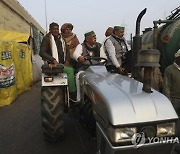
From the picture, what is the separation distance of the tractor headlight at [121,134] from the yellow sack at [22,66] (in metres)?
7.58

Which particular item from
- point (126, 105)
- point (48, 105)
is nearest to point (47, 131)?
point (48, 105)

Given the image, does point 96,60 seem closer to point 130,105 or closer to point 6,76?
point 130,105

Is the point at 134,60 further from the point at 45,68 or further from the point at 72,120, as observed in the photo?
the point at 72,120

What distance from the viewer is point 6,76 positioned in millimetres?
8188

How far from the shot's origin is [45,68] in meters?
4.43

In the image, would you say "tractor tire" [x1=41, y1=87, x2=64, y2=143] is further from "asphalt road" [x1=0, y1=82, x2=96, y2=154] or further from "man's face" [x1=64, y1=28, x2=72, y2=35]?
"man's face" [x1=64, y1=28, x2=72, y2=35]

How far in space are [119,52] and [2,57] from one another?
13.5 ft

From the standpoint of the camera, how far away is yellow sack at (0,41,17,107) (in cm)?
796

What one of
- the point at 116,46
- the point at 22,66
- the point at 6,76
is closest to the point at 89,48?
the point at 116,46

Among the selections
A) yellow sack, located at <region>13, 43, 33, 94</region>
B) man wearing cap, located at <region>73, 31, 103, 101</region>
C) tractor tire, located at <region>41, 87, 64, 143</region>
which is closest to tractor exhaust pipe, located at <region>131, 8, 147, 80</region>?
tractor tire, located at <region>41, 87, 64, 143</region>

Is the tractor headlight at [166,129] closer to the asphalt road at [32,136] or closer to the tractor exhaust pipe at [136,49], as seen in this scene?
the tractor exhaust pipe at [136,49]

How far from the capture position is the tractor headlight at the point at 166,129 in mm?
2557

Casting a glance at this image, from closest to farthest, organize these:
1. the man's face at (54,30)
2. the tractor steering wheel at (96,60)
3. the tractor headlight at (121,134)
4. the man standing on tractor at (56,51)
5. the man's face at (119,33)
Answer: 1. the tractor headlight at (121,134)
2. the tractor steering wheel at (96,60)
3. the man standing on tractor at (56,51)
4. the man's face at (54,30)
5. the man's face at (119,33)

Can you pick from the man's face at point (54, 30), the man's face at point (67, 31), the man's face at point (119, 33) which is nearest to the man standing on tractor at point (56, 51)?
the man's face at point (54, 30)
